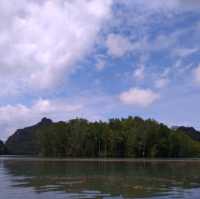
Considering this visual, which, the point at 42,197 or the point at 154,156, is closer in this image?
the point at 42,197

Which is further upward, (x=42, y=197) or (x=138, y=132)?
(x=138, y=132)

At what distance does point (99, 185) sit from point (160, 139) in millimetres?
136676

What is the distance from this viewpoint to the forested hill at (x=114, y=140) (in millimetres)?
173750

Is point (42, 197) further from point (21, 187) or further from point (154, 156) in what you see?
point (154, 156)

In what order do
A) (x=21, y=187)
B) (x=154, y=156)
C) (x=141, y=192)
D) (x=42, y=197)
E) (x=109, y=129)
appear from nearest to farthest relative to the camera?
(x=42, y=197), (x=141, y=192), (x=21, y=187), (x=154, y=156), (x=109, y=129)

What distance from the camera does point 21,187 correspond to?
39.4 m

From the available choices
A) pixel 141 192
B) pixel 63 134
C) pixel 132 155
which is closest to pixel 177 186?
pixel 141 192

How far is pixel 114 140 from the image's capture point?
177 metres

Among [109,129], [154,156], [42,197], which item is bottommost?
[42,197]

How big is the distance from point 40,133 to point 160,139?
160 feet

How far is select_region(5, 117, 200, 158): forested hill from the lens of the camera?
174 meters

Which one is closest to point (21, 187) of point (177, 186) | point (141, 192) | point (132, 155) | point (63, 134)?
point (141, 192)

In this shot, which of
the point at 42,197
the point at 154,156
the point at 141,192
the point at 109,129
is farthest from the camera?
the point at 109,129

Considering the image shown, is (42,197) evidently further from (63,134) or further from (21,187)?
(63,134)
